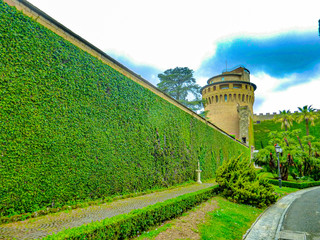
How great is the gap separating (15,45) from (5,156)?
2.50 meters

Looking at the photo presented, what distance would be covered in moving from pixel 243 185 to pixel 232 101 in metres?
34.4

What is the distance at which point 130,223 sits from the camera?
4.25m

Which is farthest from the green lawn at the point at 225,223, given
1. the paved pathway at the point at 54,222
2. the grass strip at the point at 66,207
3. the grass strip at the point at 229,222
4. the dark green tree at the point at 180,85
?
the dark green tree at the point at 180,85

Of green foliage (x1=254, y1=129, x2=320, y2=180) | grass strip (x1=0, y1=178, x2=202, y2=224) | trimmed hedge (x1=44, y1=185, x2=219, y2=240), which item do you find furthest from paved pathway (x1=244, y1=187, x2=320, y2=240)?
green foliage (x1=254, y1=129, x2=320, y2=180)

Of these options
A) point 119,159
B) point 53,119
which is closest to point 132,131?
point 119,159

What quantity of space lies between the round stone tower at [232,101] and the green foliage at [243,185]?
102 ft

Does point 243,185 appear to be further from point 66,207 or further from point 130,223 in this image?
point 66,207

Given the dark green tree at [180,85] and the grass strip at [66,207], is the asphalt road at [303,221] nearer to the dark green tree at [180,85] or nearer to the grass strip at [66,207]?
the grass strip at [66,207]

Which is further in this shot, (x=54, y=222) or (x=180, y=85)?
(x=180, y=85)

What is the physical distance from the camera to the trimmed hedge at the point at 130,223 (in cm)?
328

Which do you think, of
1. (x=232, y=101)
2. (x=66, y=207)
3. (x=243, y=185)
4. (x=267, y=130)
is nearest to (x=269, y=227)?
(x=243, y=185)

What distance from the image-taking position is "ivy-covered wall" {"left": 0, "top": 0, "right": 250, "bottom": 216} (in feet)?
15.4

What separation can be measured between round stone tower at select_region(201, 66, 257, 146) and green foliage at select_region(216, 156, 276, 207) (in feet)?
102

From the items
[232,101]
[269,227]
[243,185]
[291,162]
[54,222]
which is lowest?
[269,227]
